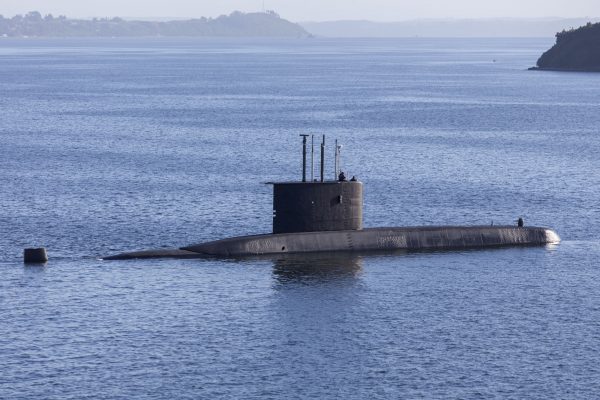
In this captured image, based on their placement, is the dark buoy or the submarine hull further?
the submarine hull

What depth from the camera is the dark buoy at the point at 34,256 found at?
5231 cm

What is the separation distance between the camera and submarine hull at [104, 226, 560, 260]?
174 ft

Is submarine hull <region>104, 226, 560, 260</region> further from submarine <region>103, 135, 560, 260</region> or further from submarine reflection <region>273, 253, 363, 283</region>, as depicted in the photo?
submarine reflection <region>273, 253, 363, 283</region>

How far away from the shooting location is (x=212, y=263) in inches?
2063

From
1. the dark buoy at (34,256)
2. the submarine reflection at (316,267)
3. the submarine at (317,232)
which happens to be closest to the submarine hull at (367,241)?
the submarine at (317,232)

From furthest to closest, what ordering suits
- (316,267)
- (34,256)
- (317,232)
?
(317,232) < (34,256) < (316,267)

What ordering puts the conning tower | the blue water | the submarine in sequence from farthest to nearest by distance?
the submarine → the conning tower → the blue water

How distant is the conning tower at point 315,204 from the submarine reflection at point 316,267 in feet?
4.14

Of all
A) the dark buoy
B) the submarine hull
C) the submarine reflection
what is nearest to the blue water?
the submarine reflection

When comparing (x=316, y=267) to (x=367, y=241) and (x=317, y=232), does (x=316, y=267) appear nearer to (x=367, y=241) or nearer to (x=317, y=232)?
(x=317, y=232)

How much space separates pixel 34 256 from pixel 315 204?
12.7m

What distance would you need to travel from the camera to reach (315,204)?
52.2 meters

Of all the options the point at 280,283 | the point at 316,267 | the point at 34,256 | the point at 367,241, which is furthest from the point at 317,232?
the point at 34,256

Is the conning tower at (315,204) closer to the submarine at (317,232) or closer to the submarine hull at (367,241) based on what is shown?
the submarine at (317,232)
